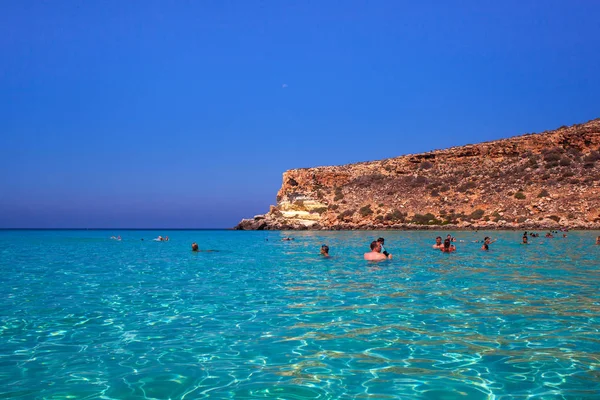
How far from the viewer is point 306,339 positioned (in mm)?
7434

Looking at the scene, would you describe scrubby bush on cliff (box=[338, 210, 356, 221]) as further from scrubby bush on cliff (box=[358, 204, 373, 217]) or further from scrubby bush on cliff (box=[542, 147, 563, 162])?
scrubby bush on cliff (box=[542, 147, 563, 162])

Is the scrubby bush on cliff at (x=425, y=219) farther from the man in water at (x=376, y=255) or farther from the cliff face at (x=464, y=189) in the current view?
the man in water at (x=376, y=255)

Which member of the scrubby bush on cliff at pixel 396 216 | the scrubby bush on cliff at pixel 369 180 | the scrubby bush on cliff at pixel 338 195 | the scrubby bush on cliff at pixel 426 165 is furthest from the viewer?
the scrubby bush on cliff at pixel 369 180

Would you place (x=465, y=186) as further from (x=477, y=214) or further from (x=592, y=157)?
(x=592, y=157)

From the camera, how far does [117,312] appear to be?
32.5 feet

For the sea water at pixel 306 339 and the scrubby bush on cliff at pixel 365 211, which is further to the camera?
the scrubby bush on cliff at pixel 365 211

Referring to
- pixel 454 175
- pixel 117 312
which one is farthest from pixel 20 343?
pixel 454 175

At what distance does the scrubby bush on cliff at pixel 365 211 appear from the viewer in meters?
71.5

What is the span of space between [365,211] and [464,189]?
46.3 feet

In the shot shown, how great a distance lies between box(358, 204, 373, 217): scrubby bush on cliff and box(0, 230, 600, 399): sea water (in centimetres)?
5703

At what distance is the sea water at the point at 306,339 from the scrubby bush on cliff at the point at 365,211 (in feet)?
187

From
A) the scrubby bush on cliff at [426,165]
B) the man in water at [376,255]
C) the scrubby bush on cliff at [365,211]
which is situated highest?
the scrubby bush on cliff at [426,165]

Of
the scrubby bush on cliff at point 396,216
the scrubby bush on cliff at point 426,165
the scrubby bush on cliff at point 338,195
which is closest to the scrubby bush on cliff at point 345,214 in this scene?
the scrubby bush on cliff at point 338,195

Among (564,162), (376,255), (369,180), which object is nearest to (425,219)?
(369,180)
